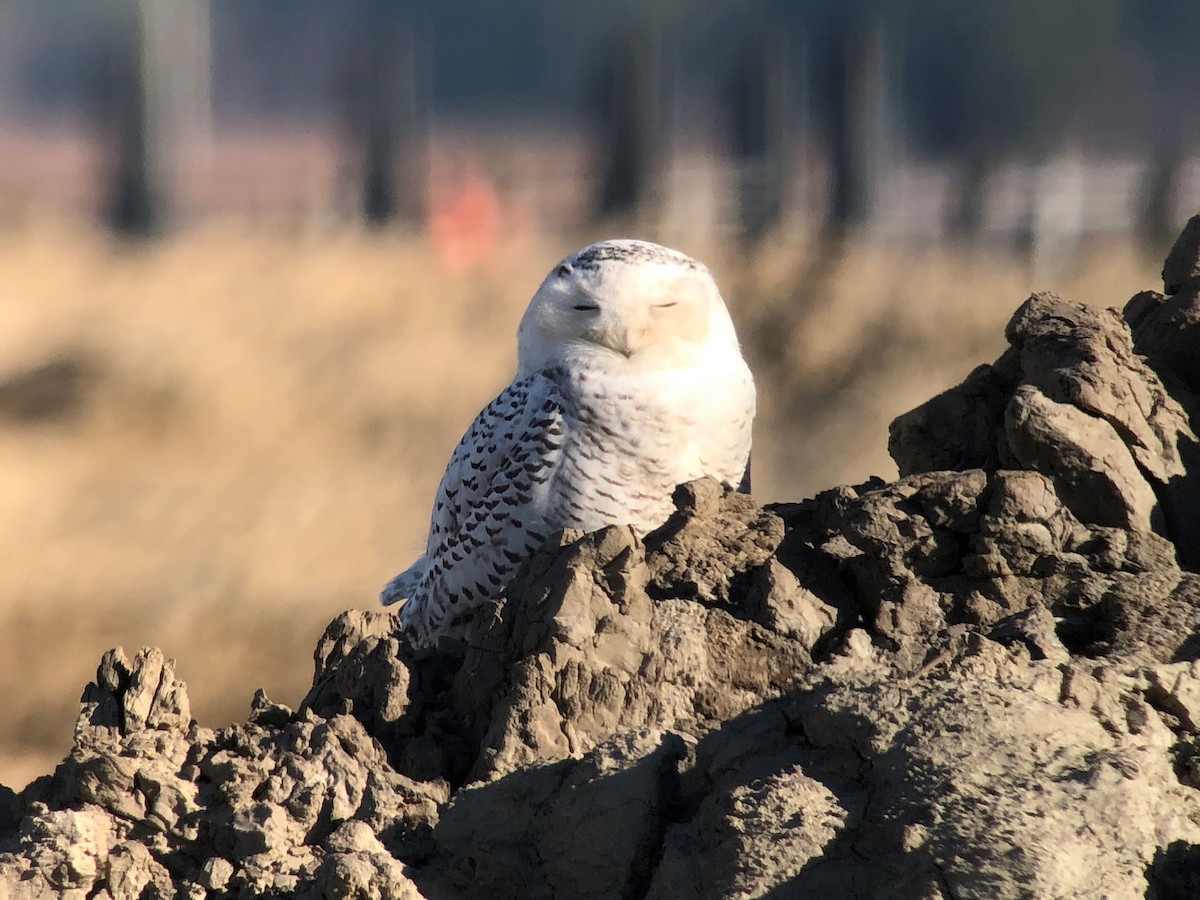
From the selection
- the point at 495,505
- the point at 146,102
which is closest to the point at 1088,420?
the point at 495,505

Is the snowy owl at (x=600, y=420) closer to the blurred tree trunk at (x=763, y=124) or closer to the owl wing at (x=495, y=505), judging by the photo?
the owl wing at (x=495, y=505)

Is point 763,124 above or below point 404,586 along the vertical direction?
above

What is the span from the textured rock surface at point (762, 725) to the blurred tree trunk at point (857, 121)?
15.2 m

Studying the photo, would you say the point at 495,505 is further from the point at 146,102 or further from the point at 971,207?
the point at 971,207

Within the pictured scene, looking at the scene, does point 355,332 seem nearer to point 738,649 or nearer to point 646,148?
point 646,148

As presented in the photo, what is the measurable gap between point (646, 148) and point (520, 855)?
17271 millimetres

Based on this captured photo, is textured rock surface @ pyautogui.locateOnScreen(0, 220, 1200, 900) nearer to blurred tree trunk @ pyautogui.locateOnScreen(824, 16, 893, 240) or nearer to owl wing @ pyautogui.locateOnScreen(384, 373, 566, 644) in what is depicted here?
owl wing @ pyautogui.locateOnScreen(384, 373, 566, 644)

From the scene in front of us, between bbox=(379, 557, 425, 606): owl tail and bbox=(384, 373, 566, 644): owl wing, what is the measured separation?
395 mm

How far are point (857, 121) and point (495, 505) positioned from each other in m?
14.9

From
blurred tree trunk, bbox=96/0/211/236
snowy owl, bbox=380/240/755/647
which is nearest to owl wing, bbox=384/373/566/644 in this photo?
snowy owl, bbox=380/240/755/647

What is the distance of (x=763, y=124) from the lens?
66.7ft

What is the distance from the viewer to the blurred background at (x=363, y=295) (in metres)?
10.5

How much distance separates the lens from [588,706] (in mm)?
2805

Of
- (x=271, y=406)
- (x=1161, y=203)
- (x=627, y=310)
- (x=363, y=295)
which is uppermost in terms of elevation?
(x=1161, y=203)
